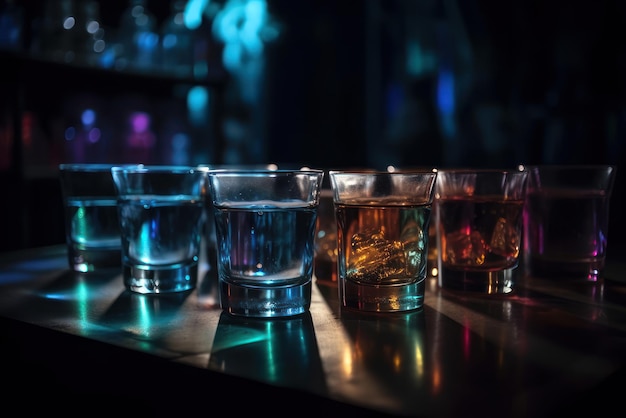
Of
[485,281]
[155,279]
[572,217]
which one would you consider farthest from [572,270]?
[155,279]

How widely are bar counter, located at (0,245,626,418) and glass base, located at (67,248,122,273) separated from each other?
19 centimetres

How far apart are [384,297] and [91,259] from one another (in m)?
0.60

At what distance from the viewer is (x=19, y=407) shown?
2.98 ft

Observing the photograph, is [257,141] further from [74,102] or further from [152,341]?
[152,341]

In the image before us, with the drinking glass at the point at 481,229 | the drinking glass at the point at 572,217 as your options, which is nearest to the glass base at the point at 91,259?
the drinking glass at the point at 481,229

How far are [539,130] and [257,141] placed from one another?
1.98 meters

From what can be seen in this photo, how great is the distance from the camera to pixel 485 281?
0.96 m

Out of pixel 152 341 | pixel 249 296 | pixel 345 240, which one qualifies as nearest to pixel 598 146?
pixel 345 240

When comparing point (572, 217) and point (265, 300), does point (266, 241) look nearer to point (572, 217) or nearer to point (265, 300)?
point (265, 300)

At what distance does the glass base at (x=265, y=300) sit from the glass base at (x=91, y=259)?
446 millimetres

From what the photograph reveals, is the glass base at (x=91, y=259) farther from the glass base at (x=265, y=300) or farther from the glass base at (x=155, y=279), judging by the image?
the glass base at (x=265, y=300)

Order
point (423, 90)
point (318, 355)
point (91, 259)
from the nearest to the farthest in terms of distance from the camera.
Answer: point (318, 355)
point (91, 259)
point (423, 90)

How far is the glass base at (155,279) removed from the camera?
98cm

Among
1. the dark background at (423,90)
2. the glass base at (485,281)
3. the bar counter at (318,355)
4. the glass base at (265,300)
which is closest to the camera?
the bar counter at (318,355)
